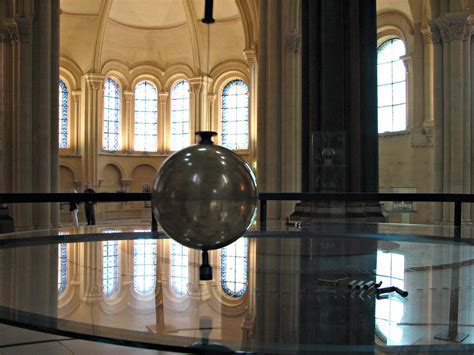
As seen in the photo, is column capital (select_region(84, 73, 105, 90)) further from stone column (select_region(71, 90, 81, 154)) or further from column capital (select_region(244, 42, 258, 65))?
column capital (select_region(244, 42, 258, 65))

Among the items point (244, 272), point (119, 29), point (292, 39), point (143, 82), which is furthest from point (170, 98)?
point (244, 272)

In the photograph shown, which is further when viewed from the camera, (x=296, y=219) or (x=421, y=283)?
(x=296, y=219)

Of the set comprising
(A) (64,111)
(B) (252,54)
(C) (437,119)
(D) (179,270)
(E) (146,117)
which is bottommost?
(D) (179,270)

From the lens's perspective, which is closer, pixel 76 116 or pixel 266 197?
pixel 266 197

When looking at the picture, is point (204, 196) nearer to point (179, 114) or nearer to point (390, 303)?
point (390, 303)

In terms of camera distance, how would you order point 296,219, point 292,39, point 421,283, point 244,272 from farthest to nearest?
point 292,39, point 296,219, point 244,272, point 421,283

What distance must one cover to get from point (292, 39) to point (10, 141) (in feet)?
27.9

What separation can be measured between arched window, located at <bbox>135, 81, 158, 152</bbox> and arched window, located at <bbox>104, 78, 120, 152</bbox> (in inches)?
43.5

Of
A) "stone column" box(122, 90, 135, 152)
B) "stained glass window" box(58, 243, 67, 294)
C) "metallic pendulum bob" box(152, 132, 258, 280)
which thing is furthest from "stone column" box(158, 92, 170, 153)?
"metallic pendulum bob" box(152, 132, 258, 280)

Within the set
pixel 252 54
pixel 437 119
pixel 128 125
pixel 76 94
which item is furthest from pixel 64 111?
pixel 437 119

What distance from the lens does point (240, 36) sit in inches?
1316

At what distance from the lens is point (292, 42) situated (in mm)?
17609

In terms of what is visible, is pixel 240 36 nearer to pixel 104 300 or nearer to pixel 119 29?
pixel 119 29

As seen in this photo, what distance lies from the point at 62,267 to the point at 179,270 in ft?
2.54
